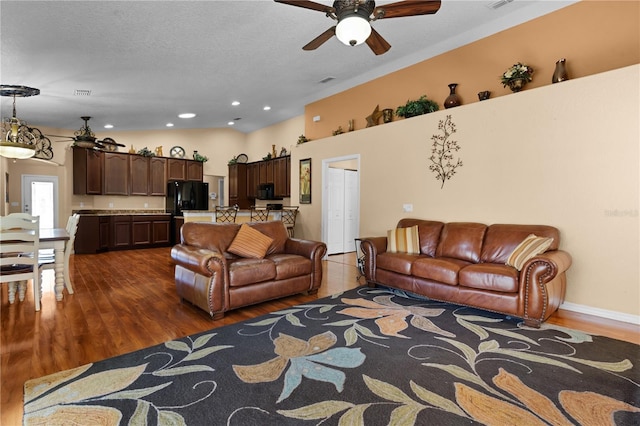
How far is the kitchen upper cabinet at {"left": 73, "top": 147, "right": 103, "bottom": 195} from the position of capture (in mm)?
7520

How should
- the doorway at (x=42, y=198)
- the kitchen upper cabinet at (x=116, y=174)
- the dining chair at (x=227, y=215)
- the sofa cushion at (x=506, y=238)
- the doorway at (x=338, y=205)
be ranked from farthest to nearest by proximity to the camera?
the kitchen upper cabinet at (x=116, y=174) → the doorway at (x=42, y=198) → the doorway at (x=338, y=205) → the dining chair at (x=227, y=215) → the sofa cushion at (x=506, y=238)

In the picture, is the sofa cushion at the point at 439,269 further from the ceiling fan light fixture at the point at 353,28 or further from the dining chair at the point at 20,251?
the dining chair at the point at 20,251

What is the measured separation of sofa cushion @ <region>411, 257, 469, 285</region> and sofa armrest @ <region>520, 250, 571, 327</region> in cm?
64

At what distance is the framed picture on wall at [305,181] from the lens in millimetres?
6969

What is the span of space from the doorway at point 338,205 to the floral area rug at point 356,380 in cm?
395

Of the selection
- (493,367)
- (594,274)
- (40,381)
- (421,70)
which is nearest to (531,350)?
(493,367)

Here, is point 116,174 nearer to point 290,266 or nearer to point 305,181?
point 305,181

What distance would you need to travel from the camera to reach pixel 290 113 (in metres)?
8.04

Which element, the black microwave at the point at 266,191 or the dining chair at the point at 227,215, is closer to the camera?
the dining chair at the point at 227,215

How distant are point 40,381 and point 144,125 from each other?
286 inches

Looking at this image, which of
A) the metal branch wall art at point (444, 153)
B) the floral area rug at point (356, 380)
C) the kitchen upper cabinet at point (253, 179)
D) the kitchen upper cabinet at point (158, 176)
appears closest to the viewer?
the floral area rug at point (356, 380)

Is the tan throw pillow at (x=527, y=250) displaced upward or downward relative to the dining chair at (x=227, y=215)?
downward

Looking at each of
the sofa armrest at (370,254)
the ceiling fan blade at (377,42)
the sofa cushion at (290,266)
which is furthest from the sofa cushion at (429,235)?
the ceiling fan blade at (377,42)

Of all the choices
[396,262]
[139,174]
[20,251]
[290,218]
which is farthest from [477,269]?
[139,174]
